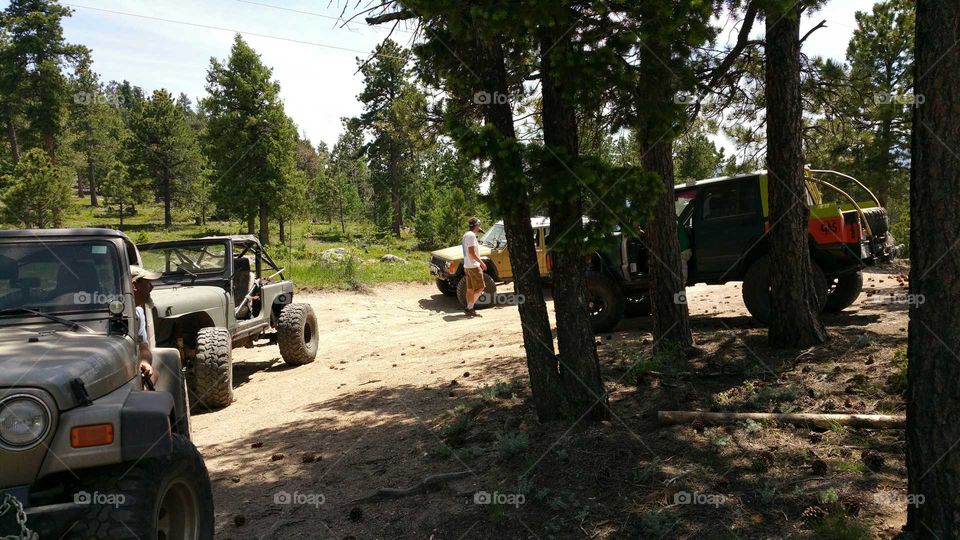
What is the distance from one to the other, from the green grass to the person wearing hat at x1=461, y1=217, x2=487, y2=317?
235 inches

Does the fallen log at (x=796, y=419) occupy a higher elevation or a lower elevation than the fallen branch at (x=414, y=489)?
higher

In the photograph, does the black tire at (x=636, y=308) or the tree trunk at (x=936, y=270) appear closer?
the tree trunk at (x=936, y=270)

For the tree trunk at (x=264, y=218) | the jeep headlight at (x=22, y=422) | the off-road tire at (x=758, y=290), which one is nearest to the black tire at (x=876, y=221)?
the off-road tire at (x=758, y=290)

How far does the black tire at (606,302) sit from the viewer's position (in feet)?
32.8

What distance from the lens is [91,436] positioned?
10.1ft

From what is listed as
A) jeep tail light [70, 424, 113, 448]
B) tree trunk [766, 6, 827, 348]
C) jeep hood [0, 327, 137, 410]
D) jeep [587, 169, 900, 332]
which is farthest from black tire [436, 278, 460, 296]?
jeep tail light [70, 424, 113, 448]

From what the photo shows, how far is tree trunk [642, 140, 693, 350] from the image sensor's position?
712 cm

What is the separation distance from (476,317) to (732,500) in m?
10.3

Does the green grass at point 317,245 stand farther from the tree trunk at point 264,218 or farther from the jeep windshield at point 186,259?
the jeep windshield at point 186,259

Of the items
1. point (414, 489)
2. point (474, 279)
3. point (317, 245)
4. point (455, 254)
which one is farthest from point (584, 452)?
point (317, 245)

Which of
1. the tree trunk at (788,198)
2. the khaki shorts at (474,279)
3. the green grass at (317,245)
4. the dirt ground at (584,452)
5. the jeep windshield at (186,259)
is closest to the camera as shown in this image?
the dirt ground at (584,452)

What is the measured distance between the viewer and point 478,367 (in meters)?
8.48

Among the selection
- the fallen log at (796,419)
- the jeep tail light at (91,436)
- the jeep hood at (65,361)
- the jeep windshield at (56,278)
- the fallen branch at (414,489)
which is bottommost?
the fallen branch at (414,489)

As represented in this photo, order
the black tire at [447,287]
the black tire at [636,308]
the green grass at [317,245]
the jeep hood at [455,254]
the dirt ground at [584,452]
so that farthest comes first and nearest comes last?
the green grass at [317,245] < the black tire at [447,287] < the jeep hood at [455,254] < the black tire at [636,308] < the dirt ground at [584,452]
